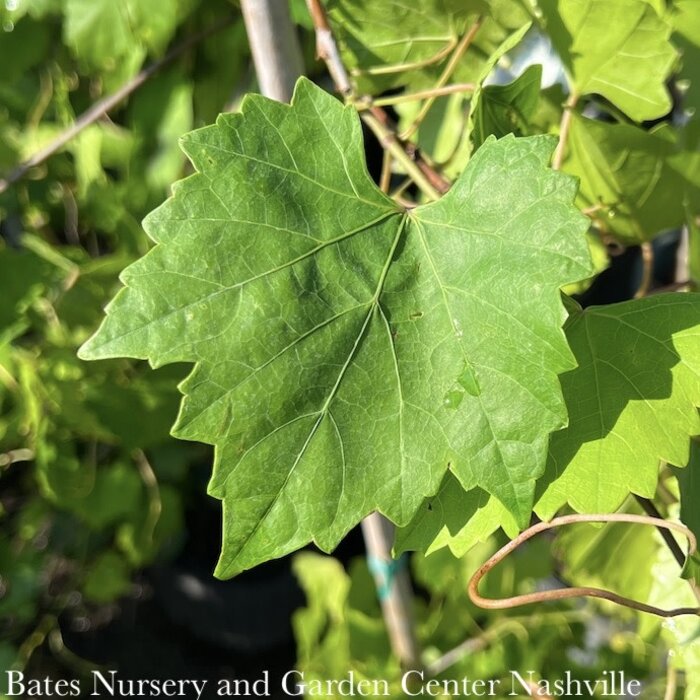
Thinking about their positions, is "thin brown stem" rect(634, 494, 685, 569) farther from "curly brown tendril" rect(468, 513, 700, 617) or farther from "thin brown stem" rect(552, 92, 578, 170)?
"thin brown stem" rect(552, 92, 578, 170)

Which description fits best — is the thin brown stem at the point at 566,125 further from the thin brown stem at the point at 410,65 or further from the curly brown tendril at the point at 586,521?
the curly brown tendril at the point at 586,521

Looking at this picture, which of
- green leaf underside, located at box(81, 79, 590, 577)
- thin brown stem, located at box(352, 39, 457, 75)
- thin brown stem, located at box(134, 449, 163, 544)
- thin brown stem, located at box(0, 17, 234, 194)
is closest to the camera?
green leaf underside, located at box(81, 79, 590, 577)

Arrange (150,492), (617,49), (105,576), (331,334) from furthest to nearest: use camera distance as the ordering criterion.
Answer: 1. (105,576)
2. (150,492)
3. (617,49)
4. (331,334)

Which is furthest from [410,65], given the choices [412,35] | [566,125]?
[566,125]

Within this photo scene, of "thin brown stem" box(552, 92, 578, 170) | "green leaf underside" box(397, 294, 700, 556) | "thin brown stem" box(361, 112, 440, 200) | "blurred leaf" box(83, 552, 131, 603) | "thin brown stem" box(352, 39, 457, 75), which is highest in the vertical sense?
"thin brown stem" box(352, 39, 457, 75)

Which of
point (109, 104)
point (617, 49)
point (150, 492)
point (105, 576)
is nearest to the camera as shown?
point (617, 49)

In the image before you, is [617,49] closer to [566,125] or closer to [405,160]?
[566,125]

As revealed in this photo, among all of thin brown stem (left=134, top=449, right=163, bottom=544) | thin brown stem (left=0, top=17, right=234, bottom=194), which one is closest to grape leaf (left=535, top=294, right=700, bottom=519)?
thin brown stem (left=0, top=17, right=234, bottom=194)
